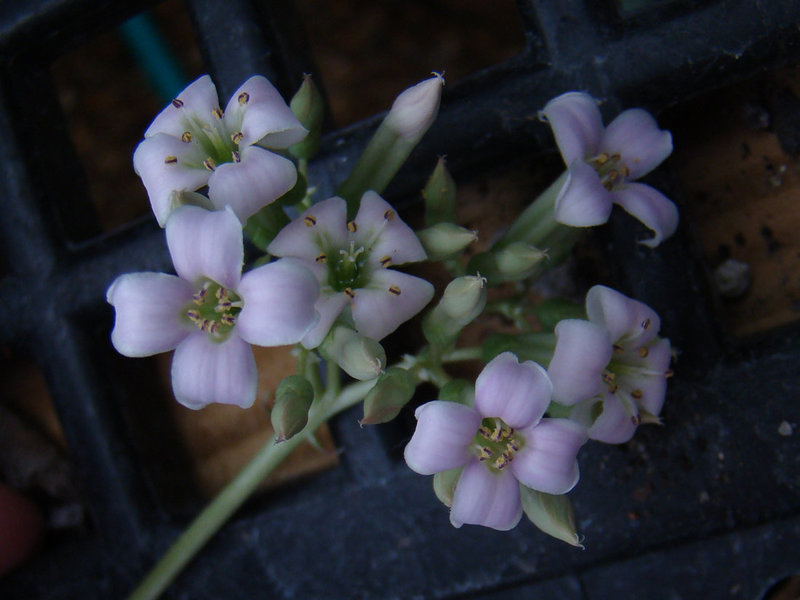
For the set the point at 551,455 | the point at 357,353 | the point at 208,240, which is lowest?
the point at 551,455

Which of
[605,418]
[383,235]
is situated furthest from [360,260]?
[605,418]

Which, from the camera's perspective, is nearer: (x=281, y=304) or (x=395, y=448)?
(x=281, y=304)

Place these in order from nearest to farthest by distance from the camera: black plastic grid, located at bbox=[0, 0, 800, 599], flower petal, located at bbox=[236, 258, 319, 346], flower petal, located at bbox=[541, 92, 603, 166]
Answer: flower petal, located at bbox=[236, 258, 319, 346]
flower petal, located at bbox=[541, 92, 603, 166]
black plastic grid, located at bbox=[0, 0, 800, 599]

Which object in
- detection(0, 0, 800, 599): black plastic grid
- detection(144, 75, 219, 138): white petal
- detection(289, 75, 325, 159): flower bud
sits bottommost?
detection(0, 0, 800, 599): black plastic grid

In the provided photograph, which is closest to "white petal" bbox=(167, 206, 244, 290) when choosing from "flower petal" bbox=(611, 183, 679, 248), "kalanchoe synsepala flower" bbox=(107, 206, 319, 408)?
"kalanchoe synsepala flower" bbox=(107, 206, 319, 408)

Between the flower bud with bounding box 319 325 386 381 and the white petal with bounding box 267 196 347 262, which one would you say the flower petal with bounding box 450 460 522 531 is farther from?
the white petal with bounding box 267 196 347 262

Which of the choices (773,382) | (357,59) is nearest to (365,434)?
(773,382)

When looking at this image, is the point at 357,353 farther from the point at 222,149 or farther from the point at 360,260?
the point at 222,149
